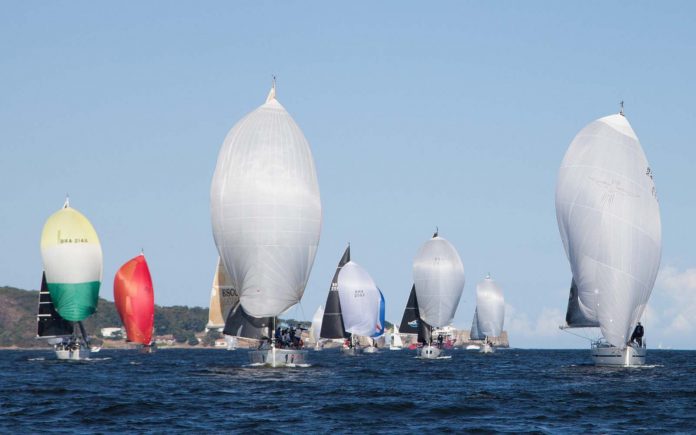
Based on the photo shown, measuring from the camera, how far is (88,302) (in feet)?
286

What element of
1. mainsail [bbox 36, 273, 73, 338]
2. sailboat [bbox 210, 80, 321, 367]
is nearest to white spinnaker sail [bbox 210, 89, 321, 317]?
sailboat [bbox 210, 80, 321, 367]

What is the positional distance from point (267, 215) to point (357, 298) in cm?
4974

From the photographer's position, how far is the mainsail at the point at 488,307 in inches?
5266

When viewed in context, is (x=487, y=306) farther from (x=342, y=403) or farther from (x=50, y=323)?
(x=342, y=403)

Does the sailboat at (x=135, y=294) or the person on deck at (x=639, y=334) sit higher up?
the sailboat at (x=135, y=294)

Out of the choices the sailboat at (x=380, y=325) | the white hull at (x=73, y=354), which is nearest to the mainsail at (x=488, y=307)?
the sailboat at (x=380, y=325)

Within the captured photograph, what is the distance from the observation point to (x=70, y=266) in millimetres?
85438

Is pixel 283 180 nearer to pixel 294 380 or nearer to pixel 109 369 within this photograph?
pixel 294 380

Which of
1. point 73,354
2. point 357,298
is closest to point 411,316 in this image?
point 357,298

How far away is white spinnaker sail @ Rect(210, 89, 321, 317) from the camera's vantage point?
198 feet

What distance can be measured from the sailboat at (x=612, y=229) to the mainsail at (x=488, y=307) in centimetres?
6921

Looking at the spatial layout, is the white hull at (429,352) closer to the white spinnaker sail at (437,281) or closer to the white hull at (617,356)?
the white spinnaker sail at (437,281)

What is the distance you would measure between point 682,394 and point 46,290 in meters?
54.5

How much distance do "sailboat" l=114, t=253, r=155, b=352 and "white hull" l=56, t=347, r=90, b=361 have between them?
696cm
